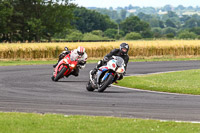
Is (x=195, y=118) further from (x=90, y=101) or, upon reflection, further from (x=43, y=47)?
(x=43, y=47)

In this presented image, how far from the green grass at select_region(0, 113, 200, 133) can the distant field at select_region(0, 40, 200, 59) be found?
1192 inches

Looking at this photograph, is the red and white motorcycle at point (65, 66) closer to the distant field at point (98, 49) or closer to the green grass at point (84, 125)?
the green grass at point (84, 125)

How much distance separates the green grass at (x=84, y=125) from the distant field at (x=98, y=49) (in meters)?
30.3

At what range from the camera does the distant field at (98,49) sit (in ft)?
137

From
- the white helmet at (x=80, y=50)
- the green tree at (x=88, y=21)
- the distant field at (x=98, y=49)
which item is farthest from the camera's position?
the green tree at (x=88, y=21)

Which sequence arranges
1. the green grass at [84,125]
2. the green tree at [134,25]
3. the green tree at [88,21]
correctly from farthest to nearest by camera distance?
the green tree at [134,25] → the green tree at [88,21] → the green grass at [84,125]

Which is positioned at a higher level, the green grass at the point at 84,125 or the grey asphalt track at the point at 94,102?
the green grass at the point at 84,125

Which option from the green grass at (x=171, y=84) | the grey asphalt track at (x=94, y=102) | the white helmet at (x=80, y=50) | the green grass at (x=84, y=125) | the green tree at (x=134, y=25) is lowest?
the green tree at (x=134, y=25)

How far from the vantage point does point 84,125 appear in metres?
10.6

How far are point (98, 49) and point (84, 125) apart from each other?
33389 mm

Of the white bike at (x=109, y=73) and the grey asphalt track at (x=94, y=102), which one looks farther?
the white bike at (x=109, y=73)

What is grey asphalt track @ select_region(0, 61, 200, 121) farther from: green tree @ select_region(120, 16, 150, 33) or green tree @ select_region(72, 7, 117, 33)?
green tree @ select_region(120, 16, 150, 33)

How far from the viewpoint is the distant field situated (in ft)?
137

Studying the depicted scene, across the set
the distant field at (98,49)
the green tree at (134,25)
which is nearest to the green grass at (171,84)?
the distant field at (98,49)
